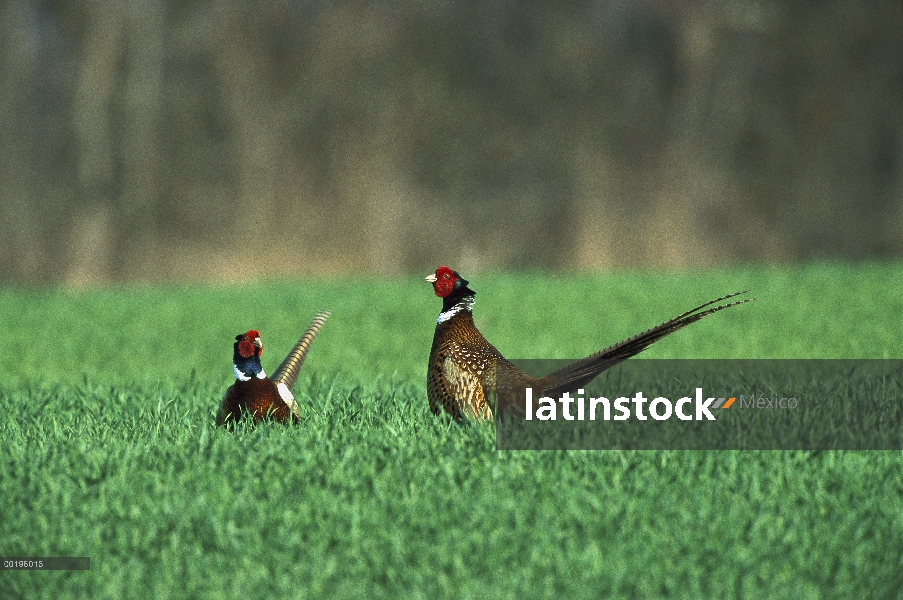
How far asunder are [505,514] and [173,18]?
60.7 ft

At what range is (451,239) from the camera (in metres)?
22.4

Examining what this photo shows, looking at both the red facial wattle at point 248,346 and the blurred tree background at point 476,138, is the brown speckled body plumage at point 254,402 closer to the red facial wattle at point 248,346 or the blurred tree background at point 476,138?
the red facial wattle at point 248,346

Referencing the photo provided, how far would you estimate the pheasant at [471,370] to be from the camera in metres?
4.93

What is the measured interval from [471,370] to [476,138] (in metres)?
18.1

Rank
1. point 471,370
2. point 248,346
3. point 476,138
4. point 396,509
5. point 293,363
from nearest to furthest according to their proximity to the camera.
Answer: point 396,509 → point 248,346 → point 471,370 → point 293,363 → point 476,138

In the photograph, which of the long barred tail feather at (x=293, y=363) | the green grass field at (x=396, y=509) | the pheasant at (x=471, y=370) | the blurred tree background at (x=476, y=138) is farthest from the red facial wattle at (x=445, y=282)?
the blurred tree background at (x=476, y=138)

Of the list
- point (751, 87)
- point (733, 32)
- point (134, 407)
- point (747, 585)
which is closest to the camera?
point (747, 585)

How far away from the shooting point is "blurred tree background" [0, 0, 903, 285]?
2072cm

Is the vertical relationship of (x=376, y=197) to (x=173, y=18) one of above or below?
below

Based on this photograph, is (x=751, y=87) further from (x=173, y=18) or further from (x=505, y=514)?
(x=505, y=514)

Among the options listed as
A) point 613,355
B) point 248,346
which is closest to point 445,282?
point 613,355

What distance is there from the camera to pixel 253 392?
502cm

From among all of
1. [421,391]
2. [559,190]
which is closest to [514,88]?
[559,190]

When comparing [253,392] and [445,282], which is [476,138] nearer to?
[445,282]
